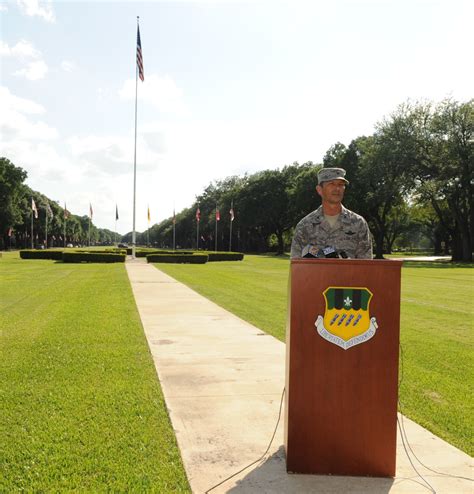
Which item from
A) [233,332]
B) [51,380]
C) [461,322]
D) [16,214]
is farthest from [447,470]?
[16,214]

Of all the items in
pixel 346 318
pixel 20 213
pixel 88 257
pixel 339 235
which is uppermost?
pixel 20 213

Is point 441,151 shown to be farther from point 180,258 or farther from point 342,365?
point 342,365

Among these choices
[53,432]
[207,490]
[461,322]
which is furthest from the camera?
[461,322]

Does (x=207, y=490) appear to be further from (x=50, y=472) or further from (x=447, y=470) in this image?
(x=447, y=470)

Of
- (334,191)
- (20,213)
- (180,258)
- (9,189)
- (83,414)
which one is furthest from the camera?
(20,213)

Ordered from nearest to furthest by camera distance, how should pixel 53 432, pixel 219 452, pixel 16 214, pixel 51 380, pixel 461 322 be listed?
pixel 219 452 < pixel 53 432 < pixel 51 380 < pixel 461 322 < pixel 16 214

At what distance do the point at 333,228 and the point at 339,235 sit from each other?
7cm

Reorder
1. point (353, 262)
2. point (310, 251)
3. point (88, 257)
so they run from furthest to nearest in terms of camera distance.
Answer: point (88, 257), point (310, 251), point (353, 262)

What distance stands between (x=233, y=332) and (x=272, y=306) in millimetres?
3961

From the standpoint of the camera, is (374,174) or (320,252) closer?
(320,252)

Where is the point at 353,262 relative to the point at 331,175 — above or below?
below

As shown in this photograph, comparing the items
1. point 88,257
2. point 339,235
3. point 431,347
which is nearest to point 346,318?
point 339,235

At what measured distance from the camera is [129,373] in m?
5.70

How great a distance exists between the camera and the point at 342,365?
310cm
